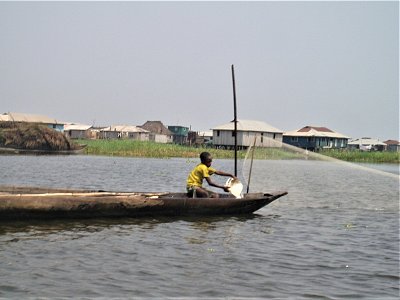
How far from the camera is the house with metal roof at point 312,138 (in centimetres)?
6181

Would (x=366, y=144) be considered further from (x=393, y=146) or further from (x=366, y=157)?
(x=366, y=157)

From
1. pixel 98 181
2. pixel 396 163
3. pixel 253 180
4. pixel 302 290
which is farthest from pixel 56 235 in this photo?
pixel 396 163

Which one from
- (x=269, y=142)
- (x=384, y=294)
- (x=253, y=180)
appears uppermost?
(x=269, y=142)

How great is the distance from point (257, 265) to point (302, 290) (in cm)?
125

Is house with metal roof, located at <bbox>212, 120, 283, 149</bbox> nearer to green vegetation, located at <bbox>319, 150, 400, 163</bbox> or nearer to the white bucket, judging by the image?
green vegetation, located at <bbox>319, 150, 400, 163</bbox>

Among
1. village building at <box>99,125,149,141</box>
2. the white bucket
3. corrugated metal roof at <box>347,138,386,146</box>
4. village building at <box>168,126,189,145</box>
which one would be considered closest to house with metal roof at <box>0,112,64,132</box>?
village building at <box>99,125,149,141</box>

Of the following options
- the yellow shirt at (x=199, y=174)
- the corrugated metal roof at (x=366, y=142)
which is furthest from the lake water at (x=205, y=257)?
the corrugated metal roof at (x=366, y=142)

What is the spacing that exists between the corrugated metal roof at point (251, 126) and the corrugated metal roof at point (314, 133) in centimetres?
513

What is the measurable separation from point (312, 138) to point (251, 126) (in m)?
10.1

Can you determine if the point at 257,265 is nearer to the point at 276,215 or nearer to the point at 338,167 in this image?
the point at 276,215

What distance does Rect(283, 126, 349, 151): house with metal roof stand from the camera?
61.8m

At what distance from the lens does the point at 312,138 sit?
2443 inches

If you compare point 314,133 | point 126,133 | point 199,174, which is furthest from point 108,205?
point 126,133

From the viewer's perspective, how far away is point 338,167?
4556 centimetres
